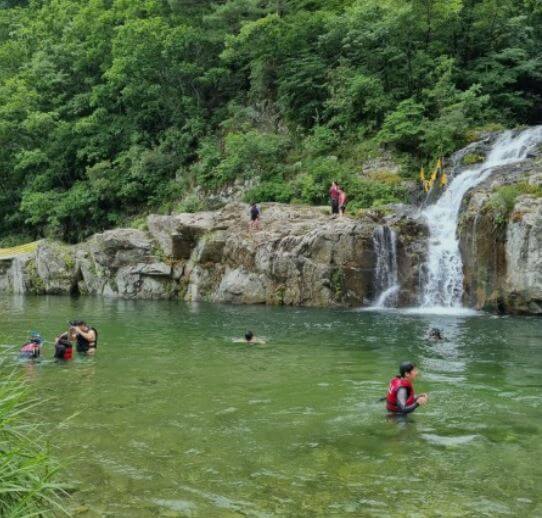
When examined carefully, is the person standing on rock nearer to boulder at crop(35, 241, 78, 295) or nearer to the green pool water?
the green pool water

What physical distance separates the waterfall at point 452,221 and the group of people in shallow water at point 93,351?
6746mm

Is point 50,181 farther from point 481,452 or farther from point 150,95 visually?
point 481,452

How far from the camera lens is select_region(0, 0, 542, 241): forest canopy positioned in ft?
101

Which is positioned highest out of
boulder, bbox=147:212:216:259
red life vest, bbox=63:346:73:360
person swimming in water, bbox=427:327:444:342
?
boulder, bbox=147:212:216:259

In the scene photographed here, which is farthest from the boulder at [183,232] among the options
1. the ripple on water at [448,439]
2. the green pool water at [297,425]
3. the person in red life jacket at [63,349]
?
the ripple on water at [448,439]

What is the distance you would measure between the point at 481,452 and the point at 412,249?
54.2 ft

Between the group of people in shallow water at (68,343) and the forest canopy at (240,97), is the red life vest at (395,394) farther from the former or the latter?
the forest canopy at (240,97)

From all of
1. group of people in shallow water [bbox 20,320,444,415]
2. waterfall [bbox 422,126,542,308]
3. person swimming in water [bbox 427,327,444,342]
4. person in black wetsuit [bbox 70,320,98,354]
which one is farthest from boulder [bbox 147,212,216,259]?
person swimming in water [bbox 427,327,444,342]

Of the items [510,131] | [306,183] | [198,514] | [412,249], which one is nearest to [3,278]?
[306,183]

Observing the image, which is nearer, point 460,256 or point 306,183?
point 460,256

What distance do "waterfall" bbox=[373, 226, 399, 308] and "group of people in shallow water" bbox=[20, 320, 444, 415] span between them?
25.0 ft

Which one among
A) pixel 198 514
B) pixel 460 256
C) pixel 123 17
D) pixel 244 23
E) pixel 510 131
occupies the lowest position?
pixel 198 514

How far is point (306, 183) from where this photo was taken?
2997 centimetres

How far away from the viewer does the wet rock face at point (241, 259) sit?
78.8ft
